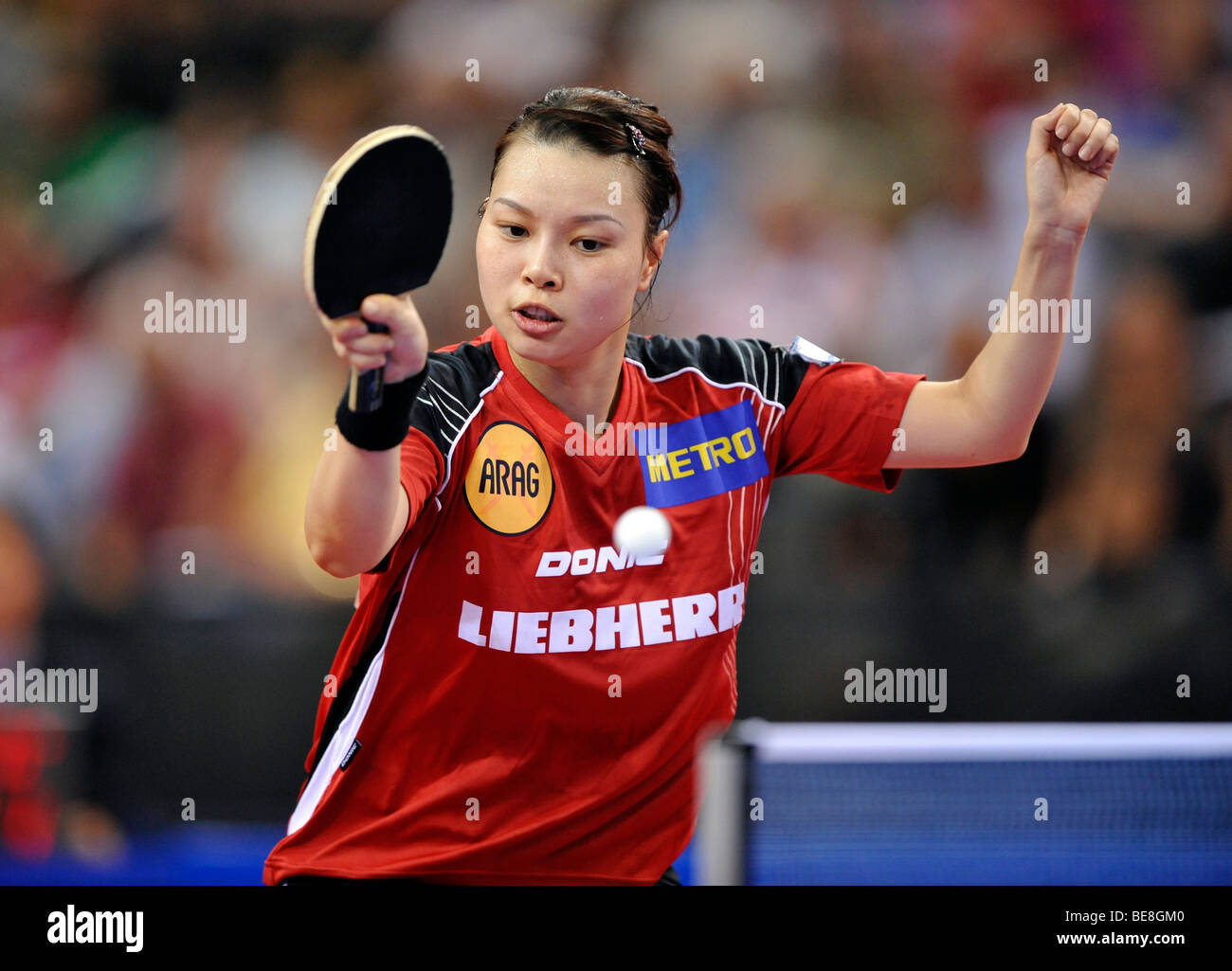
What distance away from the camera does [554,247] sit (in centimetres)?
241

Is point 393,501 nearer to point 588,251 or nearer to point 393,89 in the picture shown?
point 588,251

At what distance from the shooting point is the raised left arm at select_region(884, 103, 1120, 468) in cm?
256

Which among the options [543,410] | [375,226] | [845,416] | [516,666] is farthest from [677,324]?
[375,226]

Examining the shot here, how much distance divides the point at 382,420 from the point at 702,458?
871 mm

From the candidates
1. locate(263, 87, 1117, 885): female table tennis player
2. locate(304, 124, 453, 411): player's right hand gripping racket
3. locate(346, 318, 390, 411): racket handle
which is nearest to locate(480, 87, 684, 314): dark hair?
locate(263, 87, 1117, 885): female table tennis player

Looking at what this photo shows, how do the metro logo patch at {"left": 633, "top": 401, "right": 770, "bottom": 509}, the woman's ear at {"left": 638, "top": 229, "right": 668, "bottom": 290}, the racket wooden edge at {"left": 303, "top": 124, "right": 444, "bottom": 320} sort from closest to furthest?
the racket wooden edge at {"left": 303, "top": 124, "right": 444, "bottom": 320} → the metro logo patch at {"left": 633, "top": 401, "right": 770, "bottom": 509} → the woman's ear at {"left": 638, "top": 229, "right": 668, "bottom": 290}

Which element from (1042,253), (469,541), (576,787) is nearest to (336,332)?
(469,541)

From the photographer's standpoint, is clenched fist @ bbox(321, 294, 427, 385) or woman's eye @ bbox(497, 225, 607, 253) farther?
woman's eye @ bbox(497, 225, 607, 253)

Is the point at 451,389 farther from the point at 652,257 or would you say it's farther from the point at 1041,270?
the point at 1041,270

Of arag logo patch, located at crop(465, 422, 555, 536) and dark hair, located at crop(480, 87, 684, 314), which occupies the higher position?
dark hair, located at crop(480, 87, 684, 314)

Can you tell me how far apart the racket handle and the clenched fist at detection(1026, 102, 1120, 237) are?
52.6 inches

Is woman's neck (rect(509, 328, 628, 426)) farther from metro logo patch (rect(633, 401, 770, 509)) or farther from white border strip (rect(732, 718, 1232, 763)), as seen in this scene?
white border strip (rect(732, 718, 1232, 763))

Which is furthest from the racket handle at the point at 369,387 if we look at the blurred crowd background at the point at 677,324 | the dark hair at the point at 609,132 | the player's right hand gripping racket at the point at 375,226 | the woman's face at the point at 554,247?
the blurred crowd background at the point at 677,324

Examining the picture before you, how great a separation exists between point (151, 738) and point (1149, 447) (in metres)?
3.96
